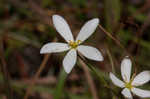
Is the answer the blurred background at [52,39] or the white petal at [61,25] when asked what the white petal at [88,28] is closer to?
the white petal at [61,25]

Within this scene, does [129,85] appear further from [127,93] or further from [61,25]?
[61,25]

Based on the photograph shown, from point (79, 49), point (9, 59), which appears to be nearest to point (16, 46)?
point (9, 59)

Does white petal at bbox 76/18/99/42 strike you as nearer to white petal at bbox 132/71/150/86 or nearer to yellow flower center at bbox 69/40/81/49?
yellow flower center at bbox 69/40/81/49

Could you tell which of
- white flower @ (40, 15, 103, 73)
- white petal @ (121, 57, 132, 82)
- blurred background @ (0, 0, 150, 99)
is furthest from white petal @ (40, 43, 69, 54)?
blurred background @ (0, 0, 150, 99)

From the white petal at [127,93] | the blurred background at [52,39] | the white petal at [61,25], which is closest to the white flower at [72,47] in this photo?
the white petal at [61,25]

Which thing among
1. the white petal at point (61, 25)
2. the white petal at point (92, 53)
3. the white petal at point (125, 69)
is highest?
the white petal at point (61, 25)

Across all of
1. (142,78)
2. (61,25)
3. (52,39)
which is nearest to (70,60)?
(61,25)
